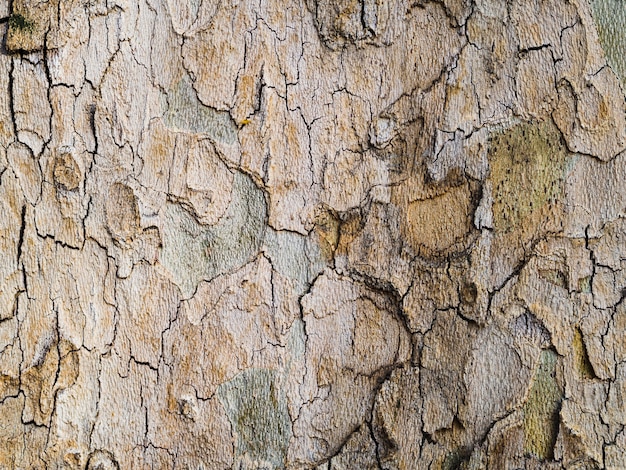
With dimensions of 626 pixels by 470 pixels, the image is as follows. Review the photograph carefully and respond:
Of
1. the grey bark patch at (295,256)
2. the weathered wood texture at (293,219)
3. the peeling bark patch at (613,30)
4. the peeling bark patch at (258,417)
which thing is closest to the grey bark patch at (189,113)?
the weathered wood texture at (293,219)

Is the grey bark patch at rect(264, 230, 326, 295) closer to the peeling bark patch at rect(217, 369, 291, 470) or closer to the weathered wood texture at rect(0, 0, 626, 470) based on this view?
the weathered wood texture at rect(0, 0, 626, 470)

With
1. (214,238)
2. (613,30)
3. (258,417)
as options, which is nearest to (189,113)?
(214,238)

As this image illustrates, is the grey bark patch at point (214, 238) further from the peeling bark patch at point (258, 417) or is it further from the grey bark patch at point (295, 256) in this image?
the peeling bark patch at point (258, 417)

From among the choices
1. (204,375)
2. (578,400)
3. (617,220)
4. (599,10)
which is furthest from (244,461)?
(599,10)

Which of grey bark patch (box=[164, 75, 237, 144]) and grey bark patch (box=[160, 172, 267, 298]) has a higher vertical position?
grey bark patch (box=[164, 75, 237, 144])

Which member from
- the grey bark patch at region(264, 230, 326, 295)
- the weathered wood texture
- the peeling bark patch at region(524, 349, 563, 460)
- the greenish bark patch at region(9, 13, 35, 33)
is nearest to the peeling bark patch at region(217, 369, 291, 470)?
the weathered wood texture
